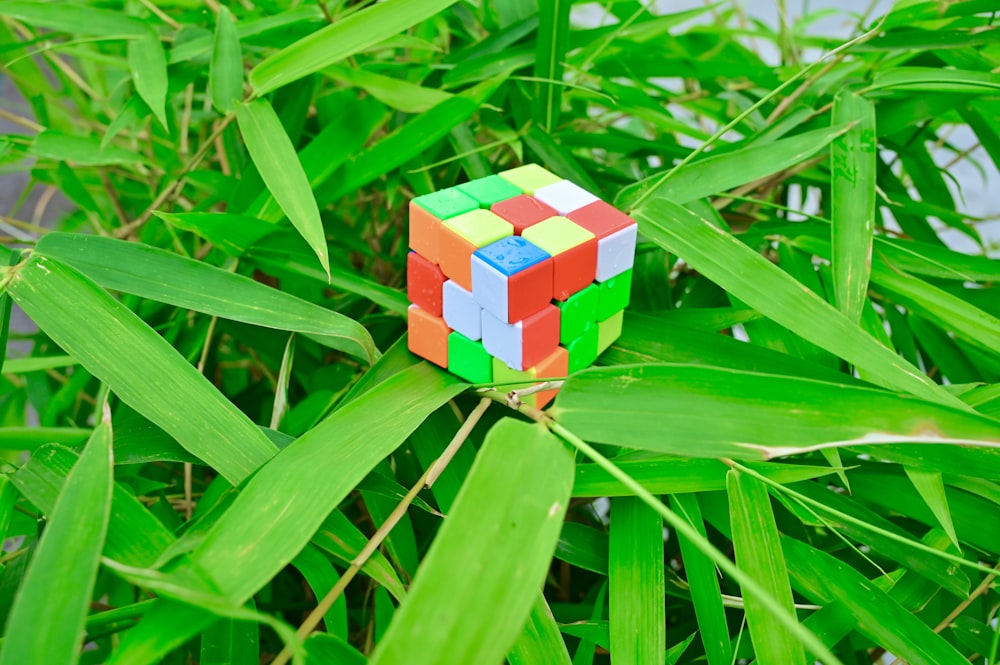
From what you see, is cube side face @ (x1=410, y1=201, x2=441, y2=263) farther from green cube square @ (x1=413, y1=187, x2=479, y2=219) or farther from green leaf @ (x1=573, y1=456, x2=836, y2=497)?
green leaf @ (x1=573, y1=456, x2=836, y2=497)

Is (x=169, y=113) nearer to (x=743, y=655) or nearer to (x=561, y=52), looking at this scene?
(x=561, y=52)

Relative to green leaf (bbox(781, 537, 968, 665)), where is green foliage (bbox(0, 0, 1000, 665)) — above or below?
above

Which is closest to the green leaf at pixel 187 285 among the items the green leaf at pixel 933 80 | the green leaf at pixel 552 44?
the green leaf at pixel 552 44

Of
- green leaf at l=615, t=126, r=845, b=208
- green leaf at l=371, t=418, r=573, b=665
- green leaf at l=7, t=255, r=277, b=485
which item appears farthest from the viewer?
green leaf at l=615, t=126, r=845, b=208

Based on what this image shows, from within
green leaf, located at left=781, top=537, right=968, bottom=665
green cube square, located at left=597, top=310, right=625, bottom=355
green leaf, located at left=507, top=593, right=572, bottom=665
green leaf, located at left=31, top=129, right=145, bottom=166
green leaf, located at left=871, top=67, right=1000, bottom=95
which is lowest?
green leaf, located at left=781, top=537, right=968, bottom=665

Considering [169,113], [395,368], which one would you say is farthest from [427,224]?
[169,113]

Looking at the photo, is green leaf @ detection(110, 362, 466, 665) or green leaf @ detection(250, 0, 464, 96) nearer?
green leaf @ detection(110, 362, 466, 665)

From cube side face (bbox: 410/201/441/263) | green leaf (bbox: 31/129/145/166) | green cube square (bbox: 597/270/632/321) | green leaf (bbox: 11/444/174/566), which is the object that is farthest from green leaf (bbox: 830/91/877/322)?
green leaf (bbox: 31/129/145/166)
